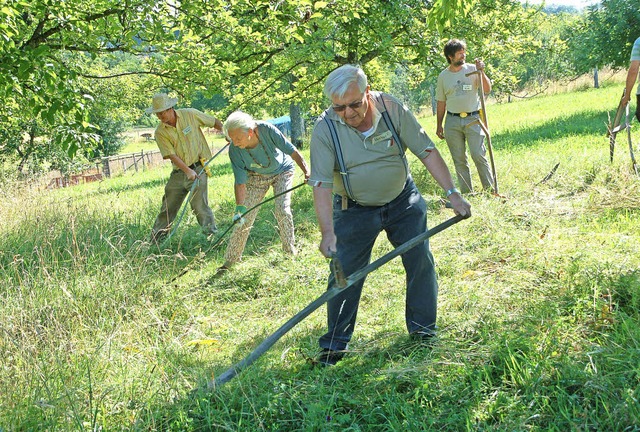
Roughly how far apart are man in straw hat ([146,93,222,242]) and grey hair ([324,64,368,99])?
4.13 m

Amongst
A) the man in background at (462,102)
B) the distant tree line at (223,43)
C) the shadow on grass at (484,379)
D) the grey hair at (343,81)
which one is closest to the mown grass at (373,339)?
the shadow on grass at (484,379)

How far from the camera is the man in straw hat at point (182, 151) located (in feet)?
23.8

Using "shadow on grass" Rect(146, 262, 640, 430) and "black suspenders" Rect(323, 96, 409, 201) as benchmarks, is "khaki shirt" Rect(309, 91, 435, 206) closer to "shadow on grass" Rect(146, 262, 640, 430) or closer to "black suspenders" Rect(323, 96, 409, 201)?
"black suspenders" Rect(323, 96, 409, 201)

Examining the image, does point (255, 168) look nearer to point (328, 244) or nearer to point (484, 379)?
point (328, 244)

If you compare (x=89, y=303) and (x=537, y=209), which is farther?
(x=537, y=209)

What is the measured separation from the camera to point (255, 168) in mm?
6207

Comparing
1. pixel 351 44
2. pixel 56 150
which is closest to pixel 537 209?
pixel 351 44

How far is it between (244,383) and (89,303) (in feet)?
6.42

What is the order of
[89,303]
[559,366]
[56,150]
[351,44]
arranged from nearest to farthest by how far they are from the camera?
[559,366], [89,303], [351,44], [56,150]

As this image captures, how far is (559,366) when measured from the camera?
9.86ft

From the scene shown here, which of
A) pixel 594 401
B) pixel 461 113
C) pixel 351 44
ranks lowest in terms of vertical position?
pixel 594 401

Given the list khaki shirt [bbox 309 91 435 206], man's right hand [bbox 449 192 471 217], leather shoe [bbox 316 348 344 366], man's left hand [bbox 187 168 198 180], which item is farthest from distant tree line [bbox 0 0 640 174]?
leather shoe [bbox 316 348 344 366]

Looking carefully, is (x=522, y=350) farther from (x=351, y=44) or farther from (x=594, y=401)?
(x=351, y=44)

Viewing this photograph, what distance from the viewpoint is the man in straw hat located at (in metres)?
7.27
